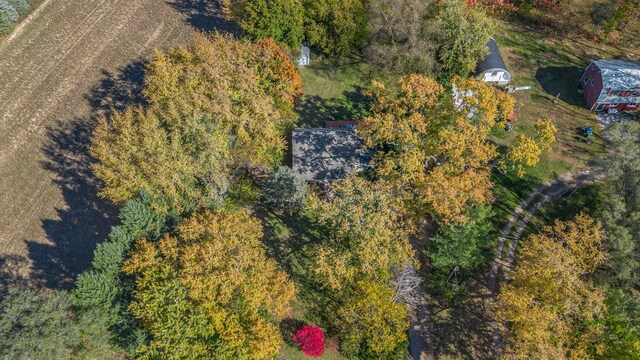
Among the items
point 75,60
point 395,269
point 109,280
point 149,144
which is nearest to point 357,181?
point 395,269

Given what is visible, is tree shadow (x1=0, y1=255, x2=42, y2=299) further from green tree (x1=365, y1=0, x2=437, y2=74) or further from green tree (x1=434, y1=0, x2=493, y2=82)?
green tree (x1=434, y1=0, x2=493, y2=82)

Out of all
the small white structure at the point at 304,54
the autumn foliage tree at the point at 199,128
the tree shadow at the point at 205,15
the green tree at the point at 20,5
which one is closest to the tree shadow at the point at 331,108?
the small white structure at the point at 304,54

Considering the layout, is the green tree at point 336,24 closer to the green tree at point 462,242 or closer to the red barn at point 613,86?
the green tree at point 462,242

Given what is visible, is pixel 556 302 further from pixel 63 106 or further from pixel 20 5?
pixel 20 5

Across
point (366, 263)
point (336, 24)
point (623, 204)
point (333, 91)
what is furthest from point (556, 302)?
point (336, 24)

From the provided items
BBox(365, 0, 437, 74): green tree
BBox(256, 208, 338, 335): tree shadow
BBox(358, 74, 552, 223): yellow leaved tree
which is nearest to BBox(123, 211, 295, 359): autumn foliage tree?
BBox(256, 208, 338, 335): tree shadow

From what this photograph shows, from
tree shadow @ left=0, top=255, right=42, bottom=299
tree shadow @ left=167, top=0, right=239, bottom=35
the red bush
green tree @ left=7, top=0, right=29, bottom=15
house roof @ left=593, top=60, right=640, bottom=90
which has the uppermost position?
green tree @ left=7, top=0, right=29, bottom=15

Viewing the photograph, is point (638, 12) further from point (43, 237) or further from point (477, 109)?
point (43, 237)
